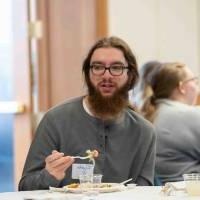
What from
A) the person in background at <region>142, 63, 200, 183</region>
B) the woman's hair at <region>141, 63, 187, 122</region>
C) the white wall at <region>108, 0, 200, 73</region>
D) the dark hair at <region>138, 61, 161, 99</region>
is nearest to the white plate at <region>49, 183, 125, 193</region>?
the person in background at <region>142, 63, 200, 183</region>

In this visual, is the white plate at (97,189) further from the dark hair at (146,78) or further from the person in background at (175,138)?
the dark hair at (146,78)

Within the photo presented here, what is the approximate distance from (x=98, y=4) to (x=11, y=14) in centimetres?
68

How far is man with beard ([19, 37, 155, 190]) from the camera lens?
2.50 m

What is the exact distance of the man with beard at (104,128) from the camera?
98.3 inches

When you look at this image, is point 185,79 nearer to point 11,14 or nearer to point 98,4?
point 98,4

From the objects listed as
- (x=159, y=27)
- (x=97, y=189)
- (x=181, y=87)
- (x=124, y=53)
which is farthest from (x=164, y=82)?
(x=97, y=189)

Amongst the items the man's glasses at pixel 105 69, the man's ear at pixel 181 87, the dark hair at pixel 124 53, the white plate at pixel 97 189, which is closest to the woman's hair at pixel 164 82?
the man's ear at pixel 181 87

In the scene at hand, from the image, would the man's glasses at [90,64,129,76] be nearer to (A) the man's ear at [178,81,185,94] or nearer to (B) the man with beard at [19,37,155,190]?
(B) the man with beard at [19,37,155,190]

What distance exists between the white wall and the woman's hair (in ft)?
3.07

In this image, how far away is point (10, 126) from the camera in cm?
404

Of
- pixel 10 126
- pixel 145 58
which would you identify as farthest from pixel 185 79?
pixel 10 126

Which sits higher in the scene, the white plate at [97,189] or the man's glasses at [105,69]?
the man's glasses at [105,69]

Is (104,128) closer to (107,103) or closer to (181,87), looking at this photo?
(107,103)

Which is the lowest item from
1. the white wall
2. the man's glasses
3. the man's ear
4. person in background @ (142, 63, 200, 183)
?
person in background @ (142, 63, 200, 183)
